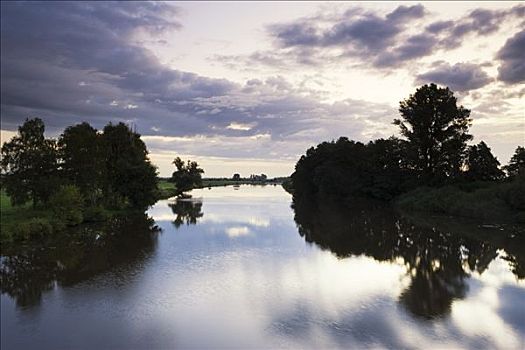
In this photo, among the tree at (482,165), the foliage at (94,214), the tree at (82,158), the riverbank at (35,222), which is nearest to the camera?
the riverbank at (35,222)

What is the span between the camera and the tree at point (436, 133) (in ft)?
195

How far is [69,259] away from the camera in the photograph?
24.9 m

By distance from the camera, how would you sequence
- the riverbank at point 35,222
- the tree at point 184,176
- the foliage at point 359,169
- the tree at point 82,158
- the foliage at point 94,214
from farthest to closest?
the tree at point 184,176 → the foliage at point 359,169 → the tree at point 82,158 → the foliage at point 94,214 → the riverbank at point 35,222

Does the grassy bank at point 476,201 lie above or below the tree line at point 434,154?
below

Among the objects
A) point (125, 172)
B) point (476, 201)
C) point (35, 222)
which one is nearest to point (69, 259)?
point (35, 222)

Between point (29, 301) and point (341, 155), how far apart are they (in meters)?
77.0

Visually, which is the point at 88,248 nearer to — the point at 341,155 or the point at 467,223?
the point at 467,223

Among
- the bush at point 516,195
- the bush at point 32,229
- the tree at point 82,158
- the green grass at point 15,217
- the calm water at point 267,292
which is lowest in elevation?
the calm water at point 267,292

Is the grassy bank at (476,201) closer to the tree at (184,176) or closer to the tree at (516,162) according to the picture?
the tree at (516,162)

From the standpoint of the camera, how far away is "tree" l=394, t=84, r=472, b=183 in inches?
2341

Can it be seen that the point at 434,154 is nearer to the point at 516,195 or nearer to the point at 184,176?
the point at 516,195

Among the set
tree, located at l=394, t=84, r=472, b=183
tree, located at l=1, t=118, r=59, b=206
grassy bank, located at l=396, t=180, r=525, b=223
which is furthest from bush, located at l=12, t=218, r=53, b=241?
tree, located at l=394, t=84, r=472, b=183

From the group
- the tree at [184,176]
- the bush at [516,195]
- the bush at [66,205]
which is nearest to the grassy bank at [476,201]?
the bush at [516,195]

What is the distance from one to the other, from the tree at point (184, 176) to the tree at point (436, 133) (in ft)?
207
